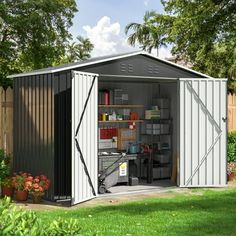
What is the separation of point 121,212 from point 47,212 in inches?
45.7

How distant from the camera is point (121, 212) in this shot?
7.83 m

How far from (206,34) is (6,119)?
9423 mm

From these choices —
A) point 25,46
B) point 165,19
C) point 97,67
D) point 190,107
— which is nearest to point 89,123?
point 97,67

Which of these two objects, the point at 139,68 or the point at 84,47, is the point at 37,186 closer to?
the point at 139,68

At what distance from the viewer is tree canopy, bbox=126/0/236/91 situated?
17297 mm

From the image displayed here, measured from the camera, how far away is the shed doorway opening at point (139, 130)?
36.4 ft

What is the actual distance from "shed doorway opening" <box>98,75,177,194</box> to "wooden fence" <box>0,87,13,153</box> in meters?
1.93

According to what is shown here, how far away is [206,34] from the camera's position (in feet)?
57.4

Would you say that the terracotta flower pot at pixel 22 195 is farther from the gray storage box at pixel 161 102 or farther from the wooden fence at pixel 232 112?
the wooden fence at pixel 232 112

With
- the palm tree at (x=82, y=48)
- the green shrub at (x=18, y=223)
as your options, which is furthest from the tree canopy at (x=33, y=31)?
the green shrub at (x=18, y=223)

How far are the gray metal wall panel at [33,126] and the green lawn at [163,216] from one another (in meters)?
1.41

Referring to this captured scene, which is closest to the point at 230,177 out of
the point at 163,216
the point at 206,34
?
the point at 163,216

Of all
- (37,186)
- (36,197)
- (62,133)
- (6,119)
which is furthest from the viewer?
(6,119)

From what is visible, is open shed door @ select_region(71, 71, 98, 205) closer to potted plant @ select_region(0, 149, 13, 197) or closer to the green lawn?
the green lawn
